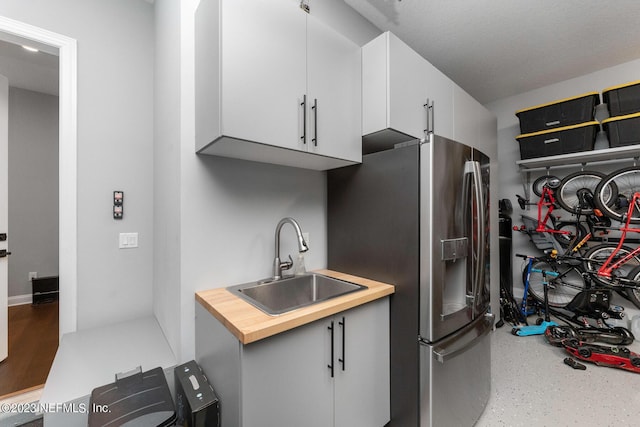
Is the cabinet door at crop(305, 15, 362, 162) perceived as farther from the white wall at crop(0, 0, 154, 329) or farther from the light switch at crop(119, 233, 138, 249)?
the light switch at crop(119, 233, 138, 249)

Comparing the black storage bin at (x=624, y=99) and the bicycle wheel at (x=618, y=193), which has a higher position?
the black storage bin at (x=624, y=99)

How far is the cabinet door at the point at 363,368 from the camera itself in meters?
1.21

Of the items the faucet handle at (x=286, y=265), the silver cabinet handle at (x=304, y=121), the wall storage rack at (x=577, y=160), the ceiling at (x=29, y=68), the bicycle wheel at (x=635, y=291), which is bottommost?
the bicycle wheel at (x=635, y=291)

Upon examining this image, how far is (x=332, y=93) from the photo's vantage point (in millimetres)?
1468

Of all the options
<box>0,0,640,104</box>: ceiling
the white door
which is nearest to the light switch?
the white door

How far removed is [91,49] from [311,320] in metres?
2.33

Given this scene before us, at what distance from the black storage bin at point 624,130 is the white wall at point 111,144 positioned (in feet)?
14.6

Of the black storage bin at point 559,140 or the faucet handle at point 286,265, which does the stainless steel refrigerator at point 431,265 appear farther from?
the black storage bin at point 559,140

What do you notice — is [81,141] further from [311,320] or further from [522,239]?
[522,239]

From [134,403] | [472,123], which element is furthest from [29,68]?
[472,123]

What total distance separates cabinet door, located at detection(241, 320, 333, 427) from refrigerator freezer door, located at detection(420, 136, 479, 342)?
56cm

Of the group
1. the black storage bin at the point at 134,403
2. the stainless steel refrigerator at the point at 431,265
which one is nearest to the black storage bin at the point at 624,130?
the stainless steel refrigerator at the point at 431,265

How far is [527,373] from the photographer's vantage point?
2.05 m

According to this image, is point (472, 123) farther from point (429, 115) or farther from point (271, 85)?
point (271, 85)
